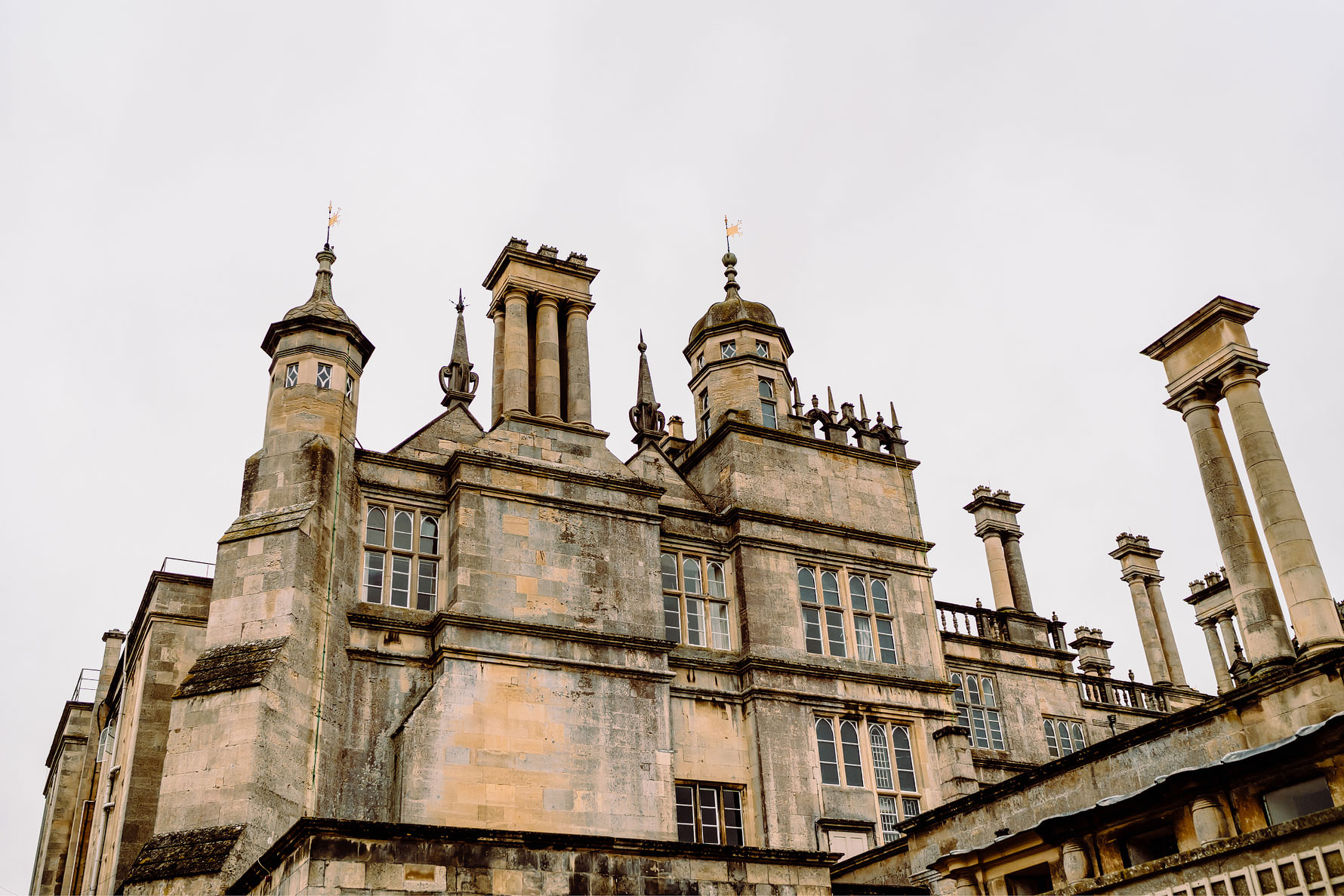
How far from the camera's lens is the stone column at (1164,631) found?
36688mm

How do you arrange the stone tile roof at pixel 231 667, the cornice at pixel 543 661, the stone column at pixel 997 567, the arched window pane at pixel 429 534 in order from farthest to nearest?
the stone column at pixel 997 567 < the arched window pane at pixel 429 534 < the cornice at pixel 543 661 < the stone tile roof at pixel 231 667

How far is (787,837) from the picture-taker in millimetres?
24953

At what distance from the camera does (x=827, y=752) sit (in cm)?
2677

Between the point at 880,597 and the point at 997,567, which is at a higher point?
Result: the point at 997,567

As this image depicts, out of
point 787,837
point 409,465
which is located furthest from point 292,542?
point 787,837

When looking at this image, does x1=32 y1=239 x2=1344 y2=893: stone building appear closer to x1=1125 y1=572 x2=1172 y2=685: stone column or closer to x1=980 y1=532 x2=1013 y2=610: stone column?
x1=980 y1=532 x2=1013 y2=610: stone column

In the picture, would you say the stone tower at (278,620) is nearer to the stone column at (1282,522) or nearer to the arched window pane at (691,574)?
the arched window pane at (691,574)

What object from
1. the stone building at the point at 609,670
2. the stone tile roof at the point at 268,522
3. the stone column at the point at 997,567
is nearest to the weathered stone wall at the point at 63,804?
the stone building at the point at 609,670

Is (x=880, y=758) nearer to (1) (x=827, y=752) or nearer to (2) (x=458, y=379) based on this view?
(1) (x=827, y=752)

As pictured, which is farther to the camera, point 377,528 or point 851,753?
point 851,753

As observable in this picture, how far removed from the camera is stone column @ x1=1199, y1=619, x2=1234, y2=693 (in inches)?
1432

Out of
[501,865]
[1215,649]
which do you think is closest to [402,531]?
[501,865]

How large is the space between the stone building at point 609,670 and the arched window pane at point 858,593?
0.33ft

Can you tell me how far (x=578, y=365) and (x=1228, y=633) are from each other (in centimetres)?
A: 2208
